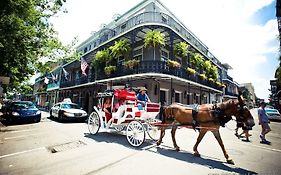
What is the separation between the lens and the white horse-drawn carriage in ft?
21.9

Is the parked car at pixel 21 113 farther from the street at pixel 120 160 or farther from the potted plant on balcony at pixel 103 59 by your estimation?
the potted plant on balcony at pixel 103 59

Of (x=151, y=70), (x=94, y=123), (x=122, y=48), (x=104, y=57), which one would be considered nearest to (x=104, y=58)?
(x=104, y=57)

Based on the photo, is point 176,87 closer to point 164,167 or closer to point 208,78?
point 208,78

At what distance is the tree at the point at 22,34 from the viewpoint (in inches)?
321

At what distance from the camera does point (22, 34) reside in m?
10.2

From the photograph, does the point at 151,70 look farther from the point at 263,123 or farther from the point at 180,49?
the point at 263,123

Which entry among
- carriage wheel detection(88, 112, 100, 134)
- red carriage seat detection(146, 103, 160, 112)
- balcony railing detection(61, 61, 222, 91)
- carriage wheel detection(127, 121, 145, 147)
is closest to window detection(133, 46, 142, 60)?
balcony railing detection(61, 61, 222, 91)

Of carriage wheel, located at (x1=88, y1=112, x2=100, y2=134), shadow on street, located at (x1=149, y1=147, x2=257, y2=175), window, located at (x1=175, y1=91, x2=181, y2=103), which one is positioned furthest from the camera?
window, located at (x1=175, y1=91, x2=181, y2=103)

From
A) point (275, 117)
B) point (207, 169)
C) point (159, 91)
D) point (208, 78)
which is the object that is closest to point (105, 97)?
point (207, 169)

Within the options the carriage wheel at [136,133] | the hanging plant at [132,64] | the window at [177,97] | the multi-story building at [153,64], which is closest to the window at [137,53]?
the multi-story building at [153,64]

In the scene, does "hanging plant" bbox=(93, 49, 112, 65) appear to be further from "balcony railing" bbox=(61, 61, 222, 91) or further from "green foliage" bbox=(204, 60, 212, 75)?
"green foliage" bbox=(204, 60, 212, 75)

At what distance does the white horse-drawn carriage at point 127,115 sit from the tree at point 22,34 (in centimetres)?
547

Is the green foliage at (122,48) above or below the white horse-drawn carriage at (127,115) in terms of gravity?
above

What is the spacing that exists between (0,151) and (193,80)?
16520mm
